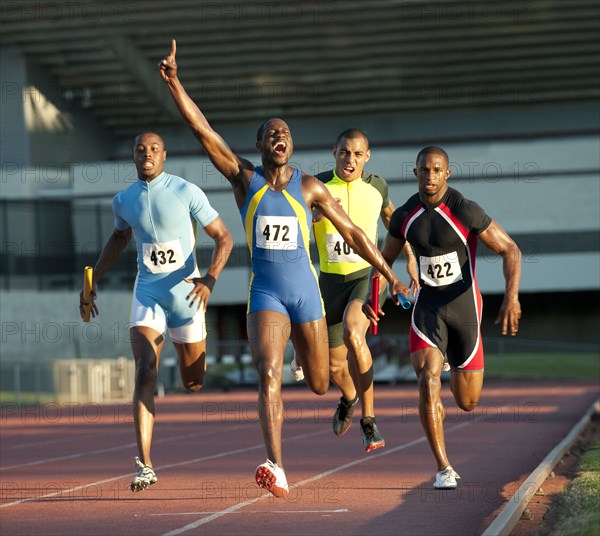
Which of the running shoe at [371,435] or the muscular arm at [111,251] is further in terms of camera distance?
the running shoe at [371,435]

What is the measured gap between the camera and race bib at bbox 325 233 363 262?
34.9ft

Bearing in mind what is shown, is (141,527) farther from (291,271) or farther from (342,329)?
(342,329)

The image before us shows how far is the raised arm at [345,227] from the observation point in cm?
868

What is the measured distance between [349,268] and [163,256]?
1876 millimetres

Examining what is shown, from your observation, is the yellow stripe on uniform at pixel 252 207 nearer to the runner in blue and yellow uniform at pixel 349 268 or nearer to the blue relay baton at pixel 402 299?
the blue relay baton at pixel 402 299

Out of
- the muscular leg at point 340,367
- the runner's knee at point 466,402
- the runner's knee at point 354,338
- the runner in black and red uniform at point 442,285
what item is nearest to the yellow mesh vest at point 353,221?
the runner's knee at point 354,338

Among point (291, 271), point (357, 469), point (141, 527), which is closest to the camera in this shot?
point (141, 527)

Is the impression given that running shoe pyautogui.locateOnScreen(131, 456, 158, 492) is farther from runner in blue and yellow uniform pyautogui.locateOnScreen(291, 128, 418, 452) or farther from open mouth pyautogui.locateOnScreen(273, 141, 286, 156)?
open mouth pyautogui.locateOnScreen(273, 141, 286, 156)

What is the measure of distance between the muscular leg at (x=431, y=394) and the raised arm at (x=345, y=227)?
0.64m

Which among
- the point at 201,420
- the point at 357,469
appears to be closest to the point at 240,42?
the point at 201,420

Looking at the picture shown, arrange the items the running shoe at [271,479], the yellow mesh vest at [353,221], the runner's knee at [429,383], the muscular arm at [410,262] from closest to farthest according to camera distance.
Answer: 1. the running shoe at [271,479]
2. the runner's knee at [429,383]
3. the muscular arm at [410,262]
4. the yellow mesh vest at [353,221]

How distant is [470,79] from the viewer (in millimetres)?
44812

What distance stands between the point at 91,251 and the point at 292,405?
47.0ft

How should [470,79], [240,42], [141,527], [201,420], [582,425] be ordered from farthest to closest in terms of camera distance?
[470,79] < [240,42] < [201,420] < [582,425] < [141,527]
